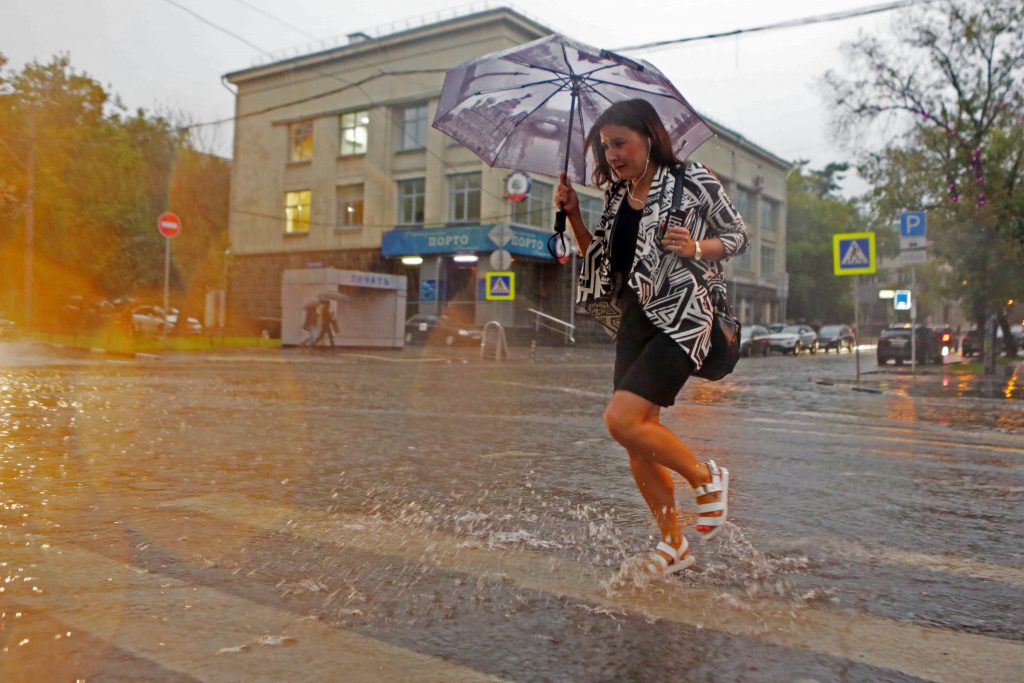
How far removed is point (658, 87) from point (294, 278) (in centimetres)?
2514

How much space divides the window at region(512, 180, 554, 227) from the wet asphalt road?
98.6ft

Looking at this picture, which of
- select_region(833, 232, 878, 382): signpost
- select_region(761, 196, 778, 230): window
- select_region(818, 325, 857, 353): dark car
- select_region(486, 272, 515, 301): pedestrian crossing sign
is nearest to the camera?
select_region(833, 232, 878, 382): signpost

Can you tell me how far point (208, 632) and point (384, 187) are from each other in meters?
39.4

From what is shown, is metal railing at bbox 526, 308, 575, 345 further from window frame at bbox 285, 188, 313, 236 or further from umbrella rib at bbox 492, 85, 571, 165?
umbrella rib at bbox 492, 85, 571, 165

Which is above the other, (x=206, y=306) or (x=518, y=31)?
(x=518, y=31)

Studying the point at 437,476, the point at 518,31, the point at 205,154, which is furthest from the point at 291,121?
the point at 437,476

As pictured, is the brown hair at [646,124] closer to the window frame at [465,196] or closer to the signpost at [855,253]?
the signpost at [855,253]

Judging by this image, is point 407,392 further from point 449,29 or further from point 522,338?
point 449,29

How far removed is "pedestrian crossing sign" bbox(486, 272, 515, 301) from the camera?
23859mm

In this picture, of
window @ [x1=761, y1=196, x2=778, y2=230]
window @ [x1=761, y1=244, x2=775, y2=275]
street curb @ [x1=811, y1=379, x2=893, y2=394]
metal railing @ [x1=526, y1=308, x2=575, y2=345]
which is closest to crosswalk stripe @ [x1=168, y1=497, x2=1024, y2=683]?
street curb @ [x1=811, y1=379, x2=893, y2=394]

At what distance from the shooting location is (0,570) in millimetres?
3082

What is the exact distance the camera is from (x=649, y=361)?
128 inches

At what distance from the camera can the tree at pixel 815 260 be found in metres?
65.2

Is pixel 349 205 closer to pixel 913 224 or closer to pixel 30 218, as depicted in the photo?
pixel 30 218
